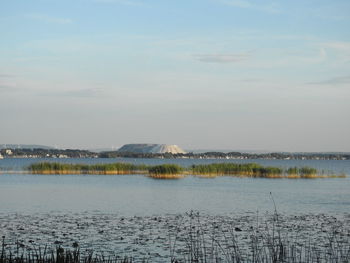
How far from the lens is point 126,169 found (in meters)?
69.1

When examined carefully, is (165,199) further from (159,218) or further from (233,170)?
(233,170)

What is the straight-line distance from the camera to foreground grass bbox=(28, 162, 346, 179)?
6359 centimetres

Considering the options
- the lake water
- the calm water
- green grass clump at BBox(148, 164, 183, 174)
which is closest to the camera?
the lake water

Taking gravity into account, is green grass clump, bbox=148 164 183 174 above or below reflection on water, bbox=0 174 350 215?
above

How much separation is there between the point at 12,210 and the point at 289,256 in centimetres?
1677

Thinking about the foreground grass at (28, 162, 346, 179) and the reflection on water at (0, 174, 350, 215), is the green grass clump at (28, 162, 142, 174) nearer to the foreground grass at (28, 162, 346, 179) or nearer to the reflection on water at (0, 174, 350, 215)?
the foreground grass at (28, 162, 346, 179)

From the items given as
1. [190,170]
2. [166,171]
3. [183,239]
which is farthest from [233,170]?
[183,239]

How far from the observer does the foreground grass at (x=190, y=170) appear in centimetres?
6359

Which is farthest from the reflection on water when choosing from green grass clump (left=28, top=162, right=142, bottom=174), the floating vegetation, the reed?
green grass clump (left=28, top=162, right=142, bottom=174)

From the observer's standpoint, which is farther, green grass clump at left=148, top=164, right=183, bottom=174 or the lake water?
green grass clump at left=148, top=164, right=183, bottom=174

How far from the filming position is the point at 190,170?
69562 millimetres

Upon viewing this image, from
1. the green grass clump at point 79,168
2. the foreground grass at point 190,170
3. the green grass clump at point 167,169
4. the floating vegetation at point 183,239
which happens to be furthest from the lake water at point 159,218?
the green grass clump at point 79,168

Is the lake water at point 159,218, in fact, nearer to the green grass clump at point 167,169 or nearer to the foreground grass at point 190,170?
the green grass clump at point 167,169

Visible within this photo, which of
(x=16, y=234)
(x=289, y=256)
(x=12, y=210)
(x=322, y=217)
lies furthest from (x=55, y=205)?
(x=289, y=256)
